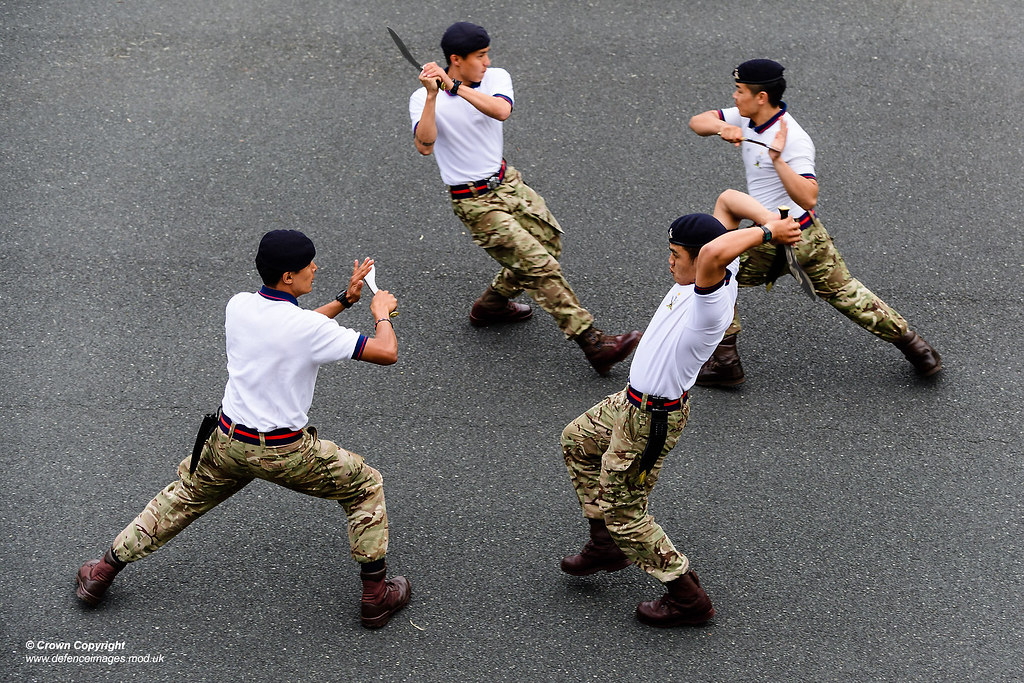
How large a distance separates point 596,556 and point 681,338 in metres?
1.29

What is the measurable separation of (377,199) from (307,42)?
2109 millimetres

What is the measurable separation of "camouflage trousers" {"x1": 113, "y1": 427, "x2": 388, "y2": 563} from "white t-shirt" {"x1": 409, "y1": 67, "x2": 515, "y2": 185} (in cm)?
210

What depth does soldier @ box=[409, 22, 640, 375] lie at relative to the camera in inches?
233

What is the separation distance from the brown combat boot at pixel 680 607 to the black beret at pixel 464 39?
3134mm

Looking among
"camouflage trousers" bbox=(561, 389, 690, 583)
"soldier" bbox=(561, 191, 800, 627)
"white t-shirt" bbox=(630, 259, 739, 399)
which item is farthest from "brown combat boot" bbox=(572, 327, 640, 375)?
"white t-shirt" bbox=(630, 259, 739, 399)

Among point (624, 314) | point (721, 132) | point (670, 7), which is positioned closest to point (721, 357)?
point (624, 314)

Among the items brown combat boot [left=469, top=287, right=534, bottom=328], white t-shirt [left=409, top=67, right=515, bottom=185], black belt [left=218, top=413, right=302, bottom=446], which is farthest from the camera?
brown combat boot [left=469, top=287, right=534, bottom=328]

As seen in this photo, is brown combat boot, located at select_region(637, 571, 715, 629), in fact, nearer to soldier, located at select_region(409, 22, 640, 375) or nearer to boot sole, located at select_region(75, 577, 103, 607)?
soldier, located at select_region(409, 22, 640, 375)

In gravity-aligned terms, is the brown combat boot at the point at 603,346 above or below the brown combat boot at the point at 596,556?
above

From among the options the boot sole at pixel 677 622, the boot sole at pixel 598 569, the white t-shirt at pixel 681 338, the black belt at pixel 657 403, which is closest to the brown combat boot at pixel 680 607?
the boot sole at pixel 677 622

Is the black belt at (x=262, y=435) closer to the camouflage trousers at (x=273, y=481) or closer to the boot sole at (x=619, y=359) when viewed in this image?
the camouflage trousers at (x=273, y=481)

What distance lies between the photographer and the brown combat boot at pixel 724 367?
20.1 ft

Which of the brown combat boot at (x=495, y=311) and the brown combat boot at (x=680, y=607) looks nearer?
the brown combat boot at (x=680, y=607)

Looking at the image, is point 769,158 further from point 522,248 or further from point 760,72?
point 522,248
